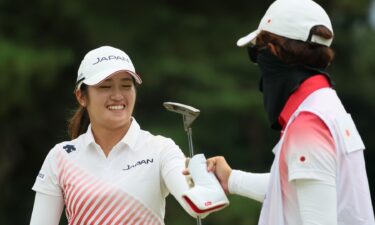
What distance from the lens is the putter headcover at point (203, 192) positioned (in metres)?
4.18

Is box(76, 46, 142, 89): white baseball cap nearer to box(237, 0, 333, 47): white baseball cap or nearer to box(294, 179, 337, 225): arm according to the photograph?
box(237, 0, 333, 47): white baseball cap

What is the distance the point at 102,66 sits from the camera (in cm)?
464

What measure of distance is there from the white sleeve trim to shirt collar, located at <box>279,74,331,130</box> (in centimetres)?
52

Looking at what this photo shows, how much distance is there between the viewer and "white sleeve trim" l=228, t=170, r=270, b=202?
4434mm

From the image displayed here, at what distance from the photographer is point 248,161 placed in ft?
54.2

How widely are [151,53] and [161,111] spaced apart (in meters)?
0.82

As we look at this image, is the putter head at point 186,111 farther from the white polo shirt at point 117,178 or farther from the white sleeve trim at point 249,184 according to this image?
the white sleeve trim at point 249,184

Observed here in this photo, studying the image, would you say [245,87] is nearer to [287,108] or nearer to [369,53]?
[369,53]

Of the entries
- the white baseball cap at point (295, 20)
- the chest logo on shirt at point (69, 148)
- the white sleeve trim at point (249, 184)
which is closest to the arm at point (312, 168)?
the white baseball cap at point (295, 20)

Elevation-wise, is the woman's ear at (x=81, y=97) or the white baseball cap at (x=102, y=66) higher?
the white baseball cap at (x=102, y=66)

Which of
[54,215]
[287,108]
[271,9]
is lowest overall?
[54,215]

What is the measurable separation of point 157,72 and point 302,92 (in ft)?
36.8

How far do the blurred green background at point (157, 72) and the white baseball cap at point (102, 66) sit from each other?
944 centimetres

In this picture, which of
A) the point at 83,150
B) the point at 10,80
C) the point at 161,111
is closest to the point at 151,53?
the point at 161,111
